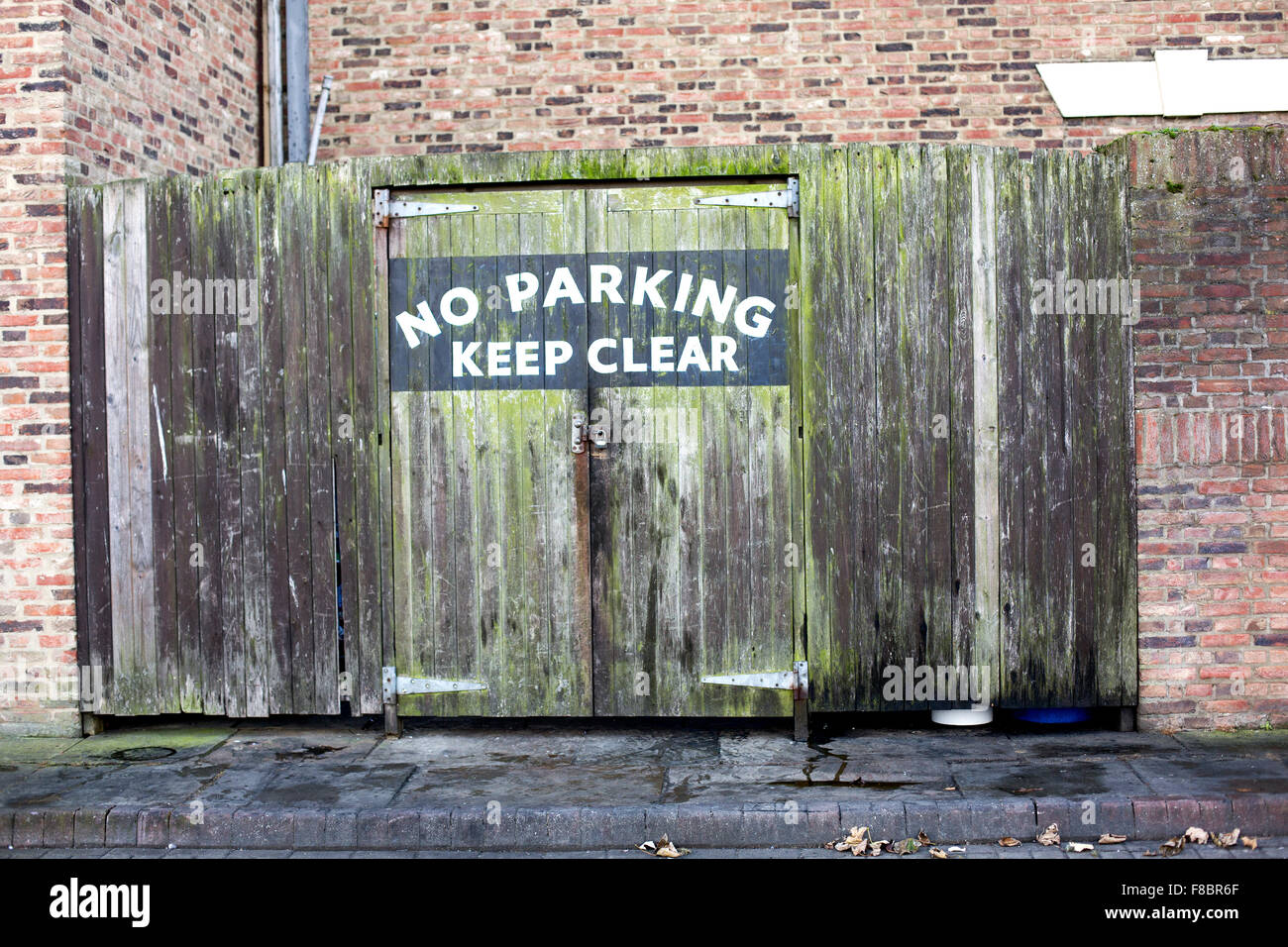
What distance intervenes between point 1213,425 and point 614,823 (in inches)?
135

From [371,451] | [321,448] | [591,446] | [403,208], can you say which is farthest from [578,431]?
[403,208]

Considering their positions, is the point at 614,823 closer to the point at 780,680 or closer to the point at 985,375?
the point at 780,680

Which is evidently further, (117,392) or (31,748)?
(117,392)

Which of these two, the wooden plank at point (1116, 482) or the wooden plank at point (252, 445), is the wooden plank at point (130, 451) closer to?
the wooden plank at point (252, 445)

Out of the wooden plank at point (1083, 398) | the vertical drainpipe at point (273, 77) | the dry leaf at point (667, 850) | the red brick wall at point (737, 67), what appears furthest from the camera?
the vertical drainpipe at point (273, 77)

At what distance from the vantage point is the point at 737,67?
26.2 feet

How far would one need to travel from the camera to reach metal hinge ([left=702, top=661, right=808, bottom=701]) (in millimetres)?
5824

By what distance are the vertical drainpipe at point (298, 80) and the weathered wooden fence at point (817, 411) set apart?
2317mm

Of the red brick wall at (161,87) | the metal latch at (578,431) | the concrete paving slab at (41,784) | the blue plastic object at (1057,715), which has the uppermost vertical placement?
the red brick wall at (161,87)

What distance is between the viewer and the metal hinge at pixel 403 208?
19.4 feet

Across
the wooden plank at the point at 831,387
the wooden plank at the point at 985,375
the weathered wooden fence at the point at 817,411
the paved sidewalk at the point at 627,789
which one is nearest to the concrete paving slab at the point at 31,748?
the paved sidewalk at the point at 627,789
